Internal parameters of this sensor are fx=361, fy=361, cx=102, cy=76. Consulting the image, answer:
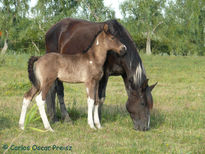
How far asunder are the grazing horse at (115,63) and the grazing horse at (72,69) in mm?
212

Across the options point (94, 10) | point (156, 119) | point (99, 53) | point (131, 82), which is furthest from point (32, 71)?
point (94, 10)

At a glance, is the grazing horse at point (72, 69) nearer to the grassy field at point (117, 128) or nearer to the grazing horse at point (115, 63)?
the grazing horse at point (115, 63)

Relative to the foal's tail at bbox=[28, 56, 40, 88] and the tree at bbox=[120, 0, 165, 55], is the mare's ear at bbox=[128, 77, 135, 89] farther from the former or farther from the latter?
the tree at bbox=[120, 0, 165, 55]

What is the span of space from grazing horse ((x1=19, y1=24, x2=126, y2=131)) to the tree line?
81.4ft

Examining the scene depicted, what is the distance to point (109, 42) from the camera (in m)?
6.41

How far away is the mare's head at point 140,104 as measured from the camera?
6430 millimetres

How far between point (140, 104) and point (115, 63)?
0.95 meters

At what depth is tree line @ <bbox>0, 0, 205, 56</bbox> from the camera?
32375 millimetres

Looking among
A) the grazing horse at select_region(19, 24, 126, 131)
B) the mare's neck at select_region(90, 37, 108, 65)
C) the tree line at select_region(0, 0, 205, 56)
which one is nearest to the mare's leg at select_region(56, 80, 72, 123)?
the grazing horse at select_region(19, 24, 126, 131)

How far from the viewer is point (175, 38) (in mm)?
40562

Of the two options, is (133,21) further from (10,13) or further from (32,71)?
(32,71)

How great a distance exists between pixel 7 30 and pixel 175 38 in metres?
18.3

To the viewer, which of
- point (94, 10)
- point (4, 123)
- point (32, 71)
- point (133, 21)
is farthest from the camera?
point (133, 21)

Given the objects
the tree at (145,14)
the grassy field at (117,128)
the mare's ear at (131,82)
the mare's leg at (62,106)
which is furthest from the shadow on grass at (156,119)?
the tree at (145,14)
